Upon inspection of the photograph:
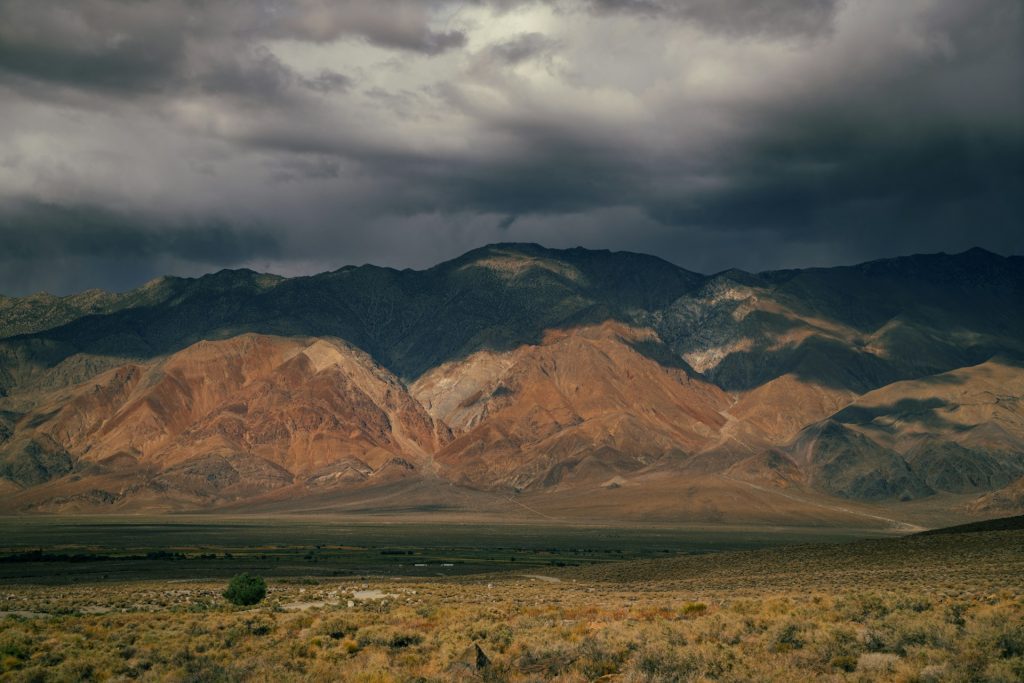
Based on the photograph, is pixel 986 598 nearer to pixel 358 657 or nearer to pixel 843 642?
pixel 843 642

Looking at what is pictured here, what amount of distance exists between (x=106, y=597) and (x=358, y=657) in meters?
36.5

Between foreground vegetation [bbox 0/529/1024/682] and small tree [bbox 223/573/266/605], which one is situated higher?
foreground vegetation [bbox 0/529/1024/682]

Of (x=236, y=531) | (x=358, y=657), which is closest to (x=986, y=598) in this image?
(x=358, y=657)

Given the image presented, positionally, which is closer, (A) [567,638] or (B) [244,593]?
(A) [567,638]

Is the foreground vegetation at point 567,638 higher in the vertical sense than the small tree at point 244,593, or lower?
higher

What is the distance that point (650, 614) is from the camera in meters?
37.4

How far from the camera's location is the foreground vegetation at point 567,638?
24.7m

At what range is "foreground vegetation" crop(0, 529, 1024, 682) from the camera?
80.9 feet

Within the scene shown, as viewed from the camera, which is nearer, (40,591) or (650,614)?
(650,614)

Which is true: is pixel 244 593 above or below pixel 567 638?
below

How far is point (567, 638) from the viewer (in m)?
30.0

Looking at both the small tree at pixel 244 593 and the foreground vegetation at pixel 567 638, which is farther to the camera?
the small tree at pixel 244 593

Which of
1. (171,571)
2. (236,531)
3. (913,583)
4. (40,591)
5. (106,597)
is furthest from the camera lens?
(236,531)

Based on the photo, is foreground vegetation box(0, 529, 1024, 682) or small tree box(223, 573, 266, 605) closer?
foreground vegetation box(0, 529, 1024, 682)
